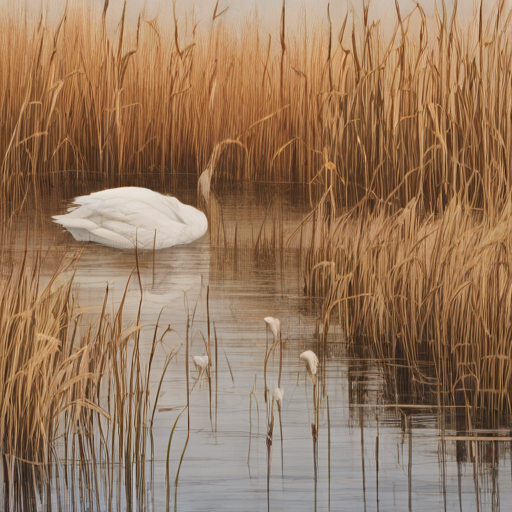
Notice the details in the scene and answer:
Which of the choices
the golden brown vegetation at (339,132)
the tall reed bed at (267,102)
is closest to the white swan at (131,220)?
the golden brown vegetation at (339,132)

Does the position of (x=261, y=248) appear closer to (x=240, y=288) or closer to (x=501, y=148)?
(x=240, y=288)

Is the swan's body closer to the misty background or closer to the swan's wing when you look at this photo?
the swan's wing

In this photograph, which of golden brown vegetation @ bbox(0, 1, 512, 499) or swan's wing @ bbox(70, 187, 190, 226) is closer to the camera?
golden brown vegetation @ bbox(0, 1, 512, 499)

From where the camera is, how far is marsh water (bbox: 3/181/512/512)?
1751 mm

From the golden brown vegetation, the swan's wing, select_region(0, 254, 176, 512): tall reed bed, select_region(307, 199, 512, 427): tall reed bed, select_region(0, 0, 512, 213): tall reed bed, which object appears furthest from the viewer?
select_region(0, 0, 512, 213): tall reed bed

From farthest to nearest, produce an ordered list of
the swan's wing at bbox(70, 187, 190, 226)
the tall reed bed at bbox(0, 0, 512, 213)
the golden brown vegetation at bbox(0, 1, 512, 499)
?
1. the tall reed bed at bbox(0, 0, 512, 213)
2. the swan's wing at bbox(70, 187, 190, 226)
3. the golden brown vegetation at bbox(0, 1, 512, 499)

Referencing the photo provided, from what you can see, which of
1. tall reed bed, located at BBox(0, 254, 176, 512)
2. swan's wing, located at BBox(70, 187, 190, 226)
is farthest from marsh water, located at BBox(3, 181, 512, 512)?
swan's wing, located at BBox(70, 187, 190, 226)

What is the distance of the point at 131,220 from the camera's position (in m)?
2.55

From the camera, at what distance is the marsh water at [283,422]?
1.75m

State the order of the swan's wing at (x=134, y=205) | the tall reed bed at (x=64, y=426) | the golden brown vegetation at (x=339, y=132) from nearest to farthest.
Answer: the tall reed bed at (x=64, y=426), the golden brown vegetation at (x=339, y=132), the swan's wing at (x=134, y=205)

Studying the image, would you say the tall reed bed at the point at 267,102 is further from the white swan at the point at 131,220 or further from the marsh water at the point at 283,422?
the marsh water at the point at 283,422

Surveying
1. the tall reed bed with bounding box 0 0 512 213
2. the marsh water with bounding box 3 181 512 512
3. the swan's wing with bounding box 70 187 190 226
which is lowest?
the marsh water with bounding box 3 181 512 512

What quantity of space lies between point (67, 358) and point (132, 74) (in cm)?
163

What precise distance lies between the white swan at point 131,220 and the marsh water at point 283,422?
0.31 feet
